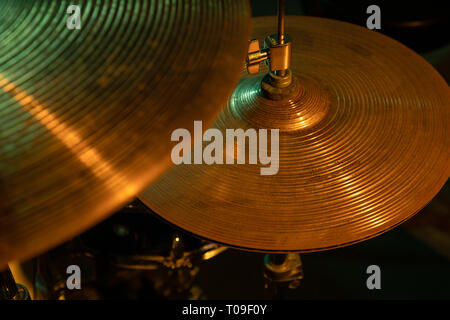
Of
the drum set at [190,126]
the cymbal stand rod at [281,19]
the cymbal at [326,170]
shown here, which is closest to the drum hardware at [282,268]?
the drum set at [190,126]

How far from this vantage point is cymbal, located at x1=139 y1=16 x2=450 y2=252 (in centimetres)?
67

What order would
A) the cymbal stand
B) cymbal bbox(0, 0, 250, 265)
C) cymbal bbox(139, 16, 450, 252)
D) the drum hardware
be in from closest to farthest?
cymbal bbox(0, 0, 250, 265) → cymbal bbox(139, 16, 450, 252) → the cymbal stand → the drum hardware

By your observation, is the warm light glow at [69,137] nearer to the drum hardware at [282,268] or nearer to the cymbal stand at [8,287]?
the cymbal stand at [8,287]

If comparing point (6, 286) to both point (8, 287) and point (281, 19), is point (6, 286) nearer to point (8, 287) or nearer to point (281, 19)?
point (8, 287)

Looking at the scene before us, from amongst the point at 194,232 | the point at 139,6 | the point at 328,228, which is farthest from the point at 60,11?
the point at 328,228

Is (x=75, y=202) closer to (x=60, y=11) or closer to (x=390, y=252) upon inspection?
(x=60, y=11)

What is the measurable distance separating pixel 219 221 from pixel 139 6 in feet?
0.97

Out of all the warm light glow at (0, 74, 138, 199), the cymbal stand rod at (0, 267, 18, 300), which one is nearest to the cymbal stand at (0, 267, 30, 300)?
the cymbal stand rod at (0, 267, 18, 300)

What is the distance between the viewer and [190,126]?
1.48 ft

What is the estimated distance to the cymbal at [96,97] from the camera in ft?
1.39

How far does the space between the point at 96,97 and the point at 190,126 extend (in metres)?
0.10

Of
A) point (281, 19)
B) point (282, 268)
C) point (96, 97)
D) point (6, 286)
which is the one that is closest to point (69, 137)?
point (96, 97)

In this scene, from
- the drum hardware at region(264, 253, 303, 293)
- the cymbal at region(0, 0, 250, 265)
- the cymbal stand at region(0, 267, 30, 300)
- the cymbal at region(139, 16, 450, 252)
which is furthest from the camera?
the drum hardware at region(264, 253, 303, 293)

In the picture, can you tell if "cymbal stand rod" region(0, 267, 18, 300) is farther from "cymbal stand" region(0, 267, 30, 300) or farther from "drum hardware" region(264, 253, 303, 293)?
"drum hardware" region(264, 253, 303, 293)
